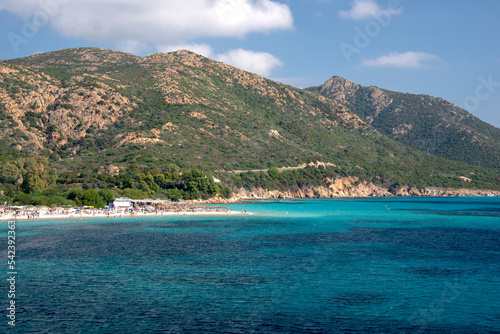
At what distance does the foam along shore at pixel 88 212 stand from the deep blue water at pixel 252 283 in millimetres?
16848

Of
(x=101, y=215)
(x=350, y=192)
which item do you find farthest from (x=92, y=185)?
(x=350, y=192)

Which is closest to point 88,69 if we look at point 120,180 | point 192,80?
point 192,80

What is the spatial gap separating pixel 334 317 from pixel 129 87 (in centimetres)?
12874

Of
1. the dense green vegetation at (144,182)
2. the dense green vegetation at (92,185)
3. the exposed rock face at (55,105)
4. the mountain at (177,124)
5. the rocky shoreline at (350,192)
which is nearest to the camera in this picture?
the dense green vegetation at (92,185)

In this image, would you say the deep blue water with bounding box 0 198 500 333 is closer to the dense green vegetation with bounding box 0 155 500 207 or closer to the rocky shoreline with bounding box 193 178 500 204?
the dense green vegetation with bounding box 0 155 500 207

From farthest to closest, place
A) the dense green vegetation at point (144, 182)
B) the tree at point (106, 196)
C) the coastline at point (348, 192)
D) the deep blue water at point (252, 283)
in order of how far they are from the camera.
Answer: the coastline at point (348, 192) → the tree at point (106, 196) → the dense green vegetation at point (144, 182) → the deep blue water at point (252, 283)

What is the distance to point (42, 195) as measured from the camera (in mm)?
70312

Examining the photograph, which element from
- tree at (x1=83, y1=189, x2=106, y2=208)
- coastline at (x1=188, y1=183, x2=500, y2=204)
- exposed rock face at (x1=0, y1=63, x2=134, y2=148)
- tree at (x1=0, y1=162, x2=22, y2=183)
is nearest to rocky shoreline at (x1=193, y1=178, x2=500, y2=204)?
coastline at (x1=188, y1=183, x2=500, y2=204)

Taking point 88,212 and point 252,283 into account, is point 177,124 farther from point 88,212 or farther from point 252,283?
point 252,283

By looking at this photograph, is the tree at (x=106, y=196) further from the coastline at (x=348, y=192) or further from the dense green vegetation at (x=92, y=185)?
the coastline at (x=348, y=192)

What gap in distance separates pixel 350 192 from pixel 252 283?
128262 millimetres

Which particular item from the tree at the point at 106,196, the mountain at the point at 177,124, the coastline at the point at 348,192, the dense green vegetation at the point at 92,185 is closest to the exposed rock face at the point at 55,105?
the mountain at the point at 177,124

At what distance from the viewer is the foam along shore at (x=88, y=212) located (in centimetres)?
6212

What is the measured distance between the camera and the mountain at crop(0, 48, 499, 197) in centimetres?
10812
